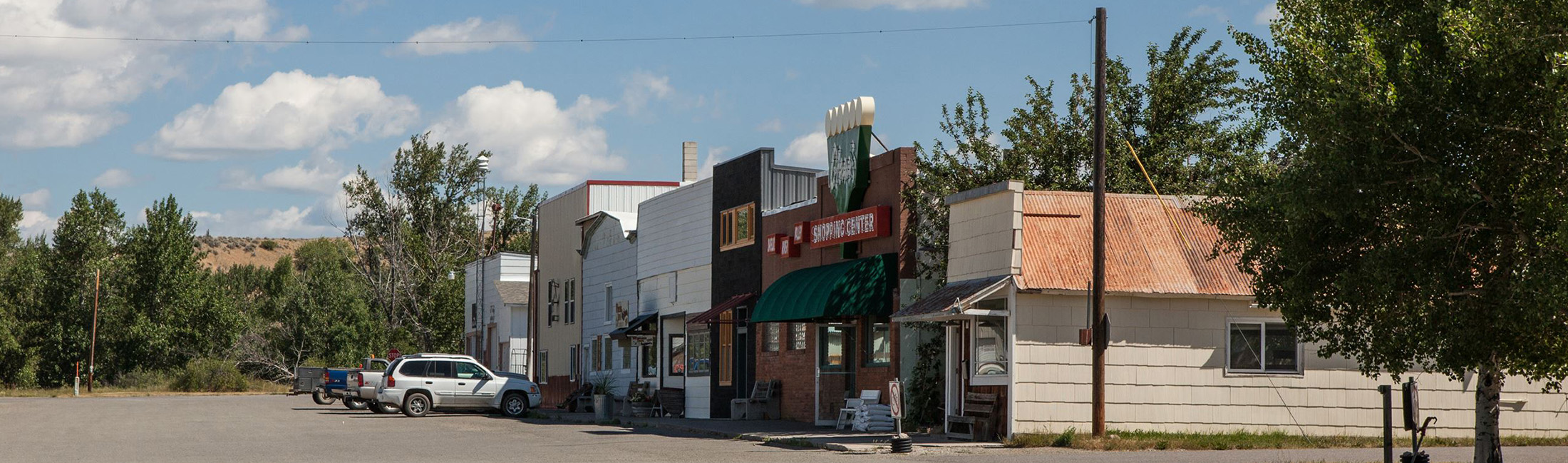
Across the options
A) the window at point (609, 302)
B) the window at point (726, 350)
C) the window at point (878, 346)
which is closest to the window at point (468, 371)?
the window at point (609, 302)

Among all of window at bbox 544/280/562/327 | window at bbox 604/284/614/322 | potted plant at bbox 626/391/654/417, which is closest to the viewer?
potted plant at bbox 626/391/654/417

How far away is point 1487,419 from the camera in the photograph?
50.4 ft

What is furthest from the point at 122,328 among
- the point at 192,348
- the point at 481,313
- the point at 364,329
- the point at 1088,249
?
the point at 1088,249

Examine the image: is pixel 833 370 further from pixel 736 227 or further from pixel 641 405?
pixel 641 405

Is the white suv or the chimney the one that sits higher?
the chimney

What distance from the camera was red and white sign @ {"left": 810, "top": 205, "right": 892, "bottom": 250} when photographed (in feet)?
87.7

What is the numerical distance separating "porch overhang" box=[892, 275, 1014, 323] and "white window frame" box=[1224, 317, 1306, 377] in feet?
11.4

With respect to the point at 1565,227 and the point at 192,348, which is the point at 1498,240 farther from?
the point at 192,348

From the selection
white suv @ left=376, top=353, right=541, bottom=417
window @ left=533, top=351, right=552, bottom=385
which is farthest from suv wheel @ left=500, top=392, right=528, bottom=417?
window @ left=533, top=351, right=552, bottom=385

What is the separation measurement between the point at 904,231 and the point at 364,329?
57769 millimetres

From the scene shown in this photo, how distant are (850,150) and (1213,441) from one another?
9529 mm

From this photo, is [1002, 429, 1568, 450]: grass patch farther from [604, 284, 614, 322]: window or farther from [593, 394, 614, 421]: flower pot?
[604, 284, 614, 322]: window

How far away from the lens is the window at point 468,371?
3700 cm

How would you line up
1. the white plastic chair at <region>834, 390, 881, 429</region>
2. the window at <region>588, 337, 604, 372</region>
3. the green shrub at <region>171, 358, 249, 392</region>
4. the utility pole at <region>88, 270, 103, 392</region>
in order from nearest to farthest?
1. the white plastic chair at <region>834, 390, 881, 429</region>
2. the window at <region>588, 337, 604, 372</region>
3. the utility pole at <region>88, 270, 103, 392</region>
4. the green shrub at <region>171, 358, 249, 392</region>
